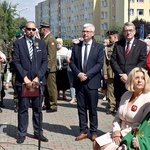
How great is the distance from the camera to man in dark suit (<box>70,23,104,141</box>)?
7473 mm

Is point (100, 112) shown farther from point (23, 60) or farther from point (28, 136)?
point (23, 60)

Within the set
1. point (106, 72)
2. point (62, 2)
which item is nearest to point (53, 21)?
point (62, 2)

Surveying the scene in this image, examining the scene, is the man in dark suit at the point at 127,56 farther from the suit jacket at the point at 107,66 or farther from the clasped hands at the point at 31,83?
the suit jacket at the point at 107,66

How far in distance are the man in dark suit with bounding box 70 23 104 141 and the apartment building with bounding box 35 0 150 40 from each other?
6384 cm

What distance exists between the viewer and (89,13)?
108 meters

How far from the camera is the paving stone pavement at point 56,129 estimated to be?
23.5ft

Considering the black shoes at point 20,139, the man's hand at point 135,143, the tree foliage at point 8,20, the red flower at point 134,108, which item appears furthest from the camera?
the tree foliage at point 8,20

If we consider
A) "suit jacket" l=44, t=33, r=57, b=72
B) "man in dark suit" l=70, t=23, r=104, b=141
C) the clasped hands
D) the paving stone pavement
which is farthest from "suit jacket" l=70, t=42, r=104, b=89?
"suit jacket" l=44, t=33, r=57, b=72

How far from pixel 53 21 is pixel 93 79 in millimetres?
131608

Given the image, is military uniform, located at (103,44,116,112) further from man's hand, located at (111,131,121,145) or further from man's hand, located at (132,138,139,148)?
man's hand, located at (132,138,139,148)

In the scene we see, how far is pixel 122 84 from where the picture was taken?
24.1ft

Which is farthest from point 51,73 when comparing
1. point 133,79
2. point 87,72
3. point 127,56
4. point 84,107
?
point 133,79

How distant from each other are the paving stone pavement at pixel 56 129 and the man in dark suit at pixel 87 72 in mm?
381

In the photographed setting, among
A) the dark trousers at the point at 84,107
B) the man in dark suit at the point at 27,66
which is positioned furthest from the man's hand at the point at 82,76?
the man in dark suit at the point at 27,66
